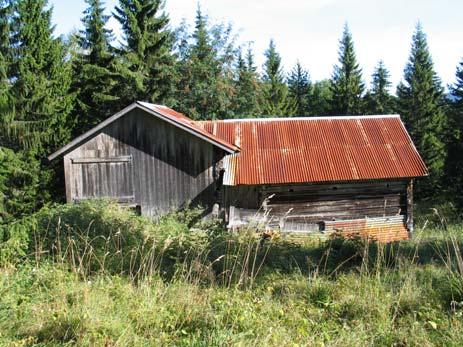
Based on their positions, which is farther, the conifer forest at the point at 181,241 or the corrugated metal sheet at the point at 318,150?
the corrugated metal sheet at the point at 318,150

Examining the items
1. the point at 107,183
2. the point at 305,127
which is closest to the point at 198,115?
the point at 305,127

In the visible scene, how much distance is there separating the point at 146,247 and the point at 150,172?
817cm

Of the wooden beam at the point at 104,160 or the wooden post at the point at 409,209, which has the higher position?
the wooden beam at the point at 104,160

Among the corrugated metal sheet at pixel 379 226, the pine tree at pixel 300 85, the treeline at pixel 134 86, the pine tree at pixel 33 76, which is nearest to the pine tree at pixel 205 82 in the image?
the treeline at pixel 134 86

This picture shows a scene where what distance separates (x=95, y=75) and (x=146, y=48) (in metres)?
3.80

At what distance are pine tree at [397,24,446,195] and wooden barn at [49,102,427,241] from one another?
62.9ft

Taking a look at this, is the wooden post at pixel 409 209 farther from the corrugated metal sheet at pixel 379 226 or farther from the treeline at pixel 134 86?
the treeline at pixel 134 86

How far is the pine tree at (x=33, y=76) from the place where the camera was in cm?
1986

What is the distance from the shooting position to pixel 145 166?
582 inches

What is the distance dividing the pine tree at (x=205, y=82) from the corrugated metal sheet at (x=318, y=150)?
10.6 m

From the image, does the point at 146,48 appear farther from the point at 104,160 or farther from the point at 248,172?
the point at 248,172

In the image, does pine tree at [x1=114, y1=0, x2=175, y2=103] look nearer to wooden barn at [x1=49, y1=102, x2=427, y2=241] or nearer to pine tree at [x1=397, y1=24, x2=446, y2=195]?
wooden barn at [x1=49, y1=102, x2=427, y2=241]

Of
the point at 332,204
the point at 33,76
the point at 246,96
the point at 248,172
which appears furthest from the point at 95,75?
the point at 332,204

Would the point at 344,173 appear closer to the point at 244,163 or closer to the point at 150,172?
the point at 244,163
